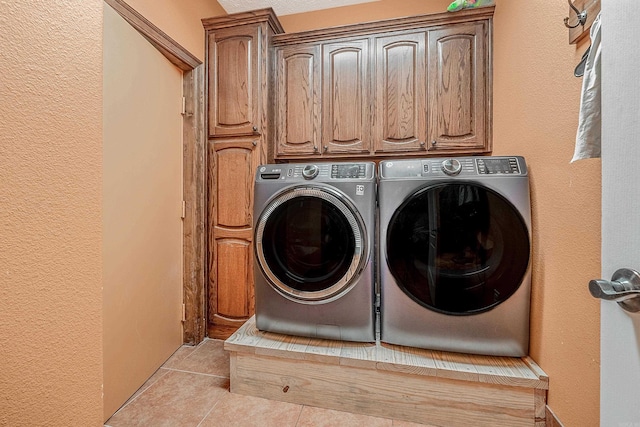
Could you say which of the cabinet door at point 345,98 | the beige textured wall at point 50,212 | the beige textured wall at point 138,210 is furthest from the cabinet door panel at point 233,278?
the beige textured wall at point 50,212

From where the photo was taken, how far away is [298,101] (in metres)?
2.01

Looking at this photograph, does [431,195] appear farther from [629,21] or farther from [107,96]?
[107,96]

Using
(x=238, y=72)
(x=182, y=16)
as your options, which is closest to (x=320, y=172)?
(x=238, y=72)

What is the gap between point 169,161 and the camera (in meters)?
1.75

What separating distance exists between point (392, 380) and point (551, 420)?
2.04 ft

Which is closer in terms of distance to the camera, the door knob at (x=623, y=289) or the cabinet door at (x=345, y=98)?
the door knob at (x=623, y=289)

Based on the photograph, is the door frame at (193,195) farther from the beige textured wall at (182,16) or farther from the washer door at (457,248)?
the washer door at (457,248)

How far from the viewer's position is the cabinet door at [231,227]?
1.92m

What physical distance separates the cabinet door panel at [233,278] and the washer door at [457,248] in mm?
1070

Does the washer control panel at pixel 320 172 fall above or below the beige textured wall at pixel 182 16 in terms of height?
below

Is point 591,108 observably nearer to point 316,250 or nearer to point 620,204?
point 620,204

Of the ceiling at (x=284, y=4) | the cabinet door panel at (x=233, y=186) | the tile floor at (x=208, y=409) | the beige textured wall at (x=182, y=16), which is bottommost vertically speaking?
the tile floor at (x=208, y=409)

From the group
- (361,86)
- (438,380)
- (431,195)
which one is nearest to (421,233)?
(431,195)

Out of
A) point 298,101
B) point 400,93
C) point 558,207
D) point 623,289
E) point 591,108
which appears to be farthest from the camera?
point 298,101
